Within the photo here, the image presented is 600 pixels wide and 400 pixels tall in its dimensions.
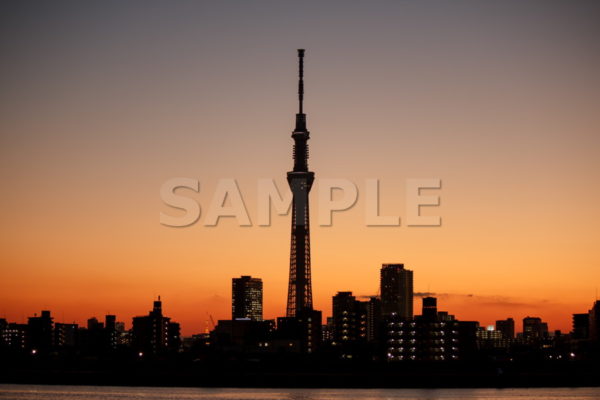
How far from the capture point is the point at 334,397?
516 feet

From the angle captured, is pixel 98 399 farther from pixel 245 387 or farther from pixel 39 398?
pixel 245 387

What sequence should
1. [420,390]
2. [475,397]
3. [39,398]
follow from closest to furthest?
[39,398] < [475,397] < [420,390]

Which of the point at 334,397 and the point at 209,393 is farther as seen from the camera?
the point at 209,393

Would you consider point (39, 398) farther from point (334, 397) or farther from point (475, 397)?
point (475, 397)

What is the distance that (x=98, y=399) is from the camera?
150500mm

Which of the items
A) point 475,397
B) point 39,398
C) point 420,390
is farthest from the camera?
point 420,390

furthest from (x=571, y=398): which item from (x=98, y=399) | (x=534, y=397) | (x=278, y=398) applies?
(x=98, y=399)

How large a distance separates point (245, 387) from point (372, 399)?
48.6m

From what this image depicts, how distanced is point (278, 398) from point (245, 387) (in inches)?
2018

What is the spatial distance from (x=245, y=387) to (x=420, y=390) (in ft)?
108

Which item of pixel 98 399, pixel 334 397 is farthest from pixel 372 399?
pixel 98 399

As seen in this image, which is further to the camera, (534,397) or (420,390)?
(420,390)

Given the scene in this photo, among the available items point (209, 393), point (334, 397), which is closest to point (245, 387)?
point (209, 393)

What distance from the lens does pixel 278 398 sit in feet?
488
